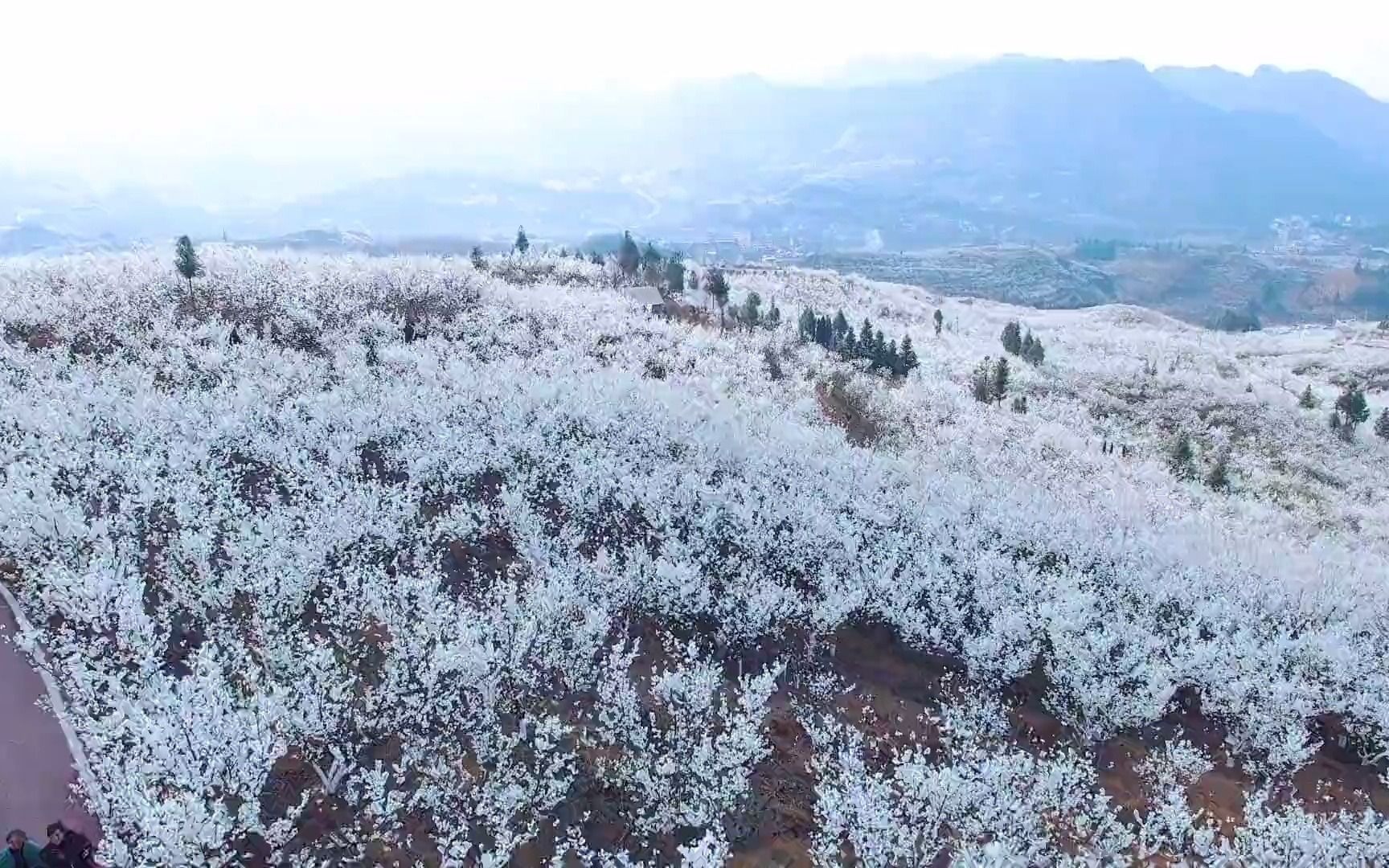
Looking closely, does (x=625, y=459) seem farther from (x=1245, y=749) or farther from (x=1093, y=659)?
(x=1245, y=749)

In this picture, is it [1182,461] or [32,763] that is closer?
[32,763]

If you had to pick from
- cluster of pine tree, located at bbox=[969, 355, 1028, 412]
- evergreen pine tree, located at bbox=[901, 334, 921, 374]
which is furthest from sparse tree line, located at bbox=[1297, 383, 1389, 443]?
evergreen pine tree, located at bbox=[901, 334, 921, 374]

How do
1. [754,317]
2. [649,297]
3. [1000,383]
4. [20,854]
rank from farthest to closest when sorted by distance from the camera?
[754,317] < [649,297] < [1000,383] < [20,854]

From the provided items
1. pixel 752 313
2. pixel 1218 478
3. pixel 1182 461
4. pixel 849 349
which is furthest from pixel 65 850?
pixel 752 313

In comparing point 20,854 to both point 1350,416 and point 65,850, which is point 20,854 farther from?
point 1350,416

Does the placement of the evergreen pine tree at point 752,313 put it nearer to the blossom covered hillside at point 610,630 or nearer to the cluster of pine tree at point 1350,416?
the blossom covered hillside at point 610,630

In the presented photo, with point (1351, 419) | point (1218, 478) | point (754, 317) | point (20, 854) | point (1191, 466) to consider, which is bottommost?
point (1218, 478)

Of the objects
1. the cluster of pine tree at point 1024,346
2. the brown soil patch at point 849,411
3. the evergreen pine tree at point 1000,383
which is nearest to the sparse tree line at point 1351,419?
the cluster of pine tree at point 1024,346
